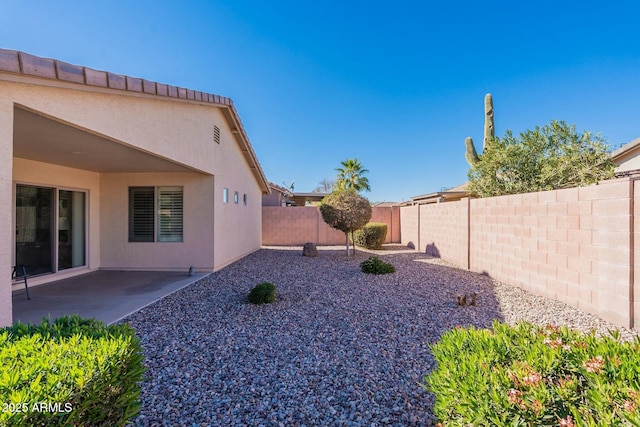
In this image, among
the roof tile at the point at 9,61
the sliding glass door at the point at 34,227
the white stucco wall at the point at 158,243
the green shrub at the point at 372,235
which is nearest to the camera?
the roof tile at the point at 9,61

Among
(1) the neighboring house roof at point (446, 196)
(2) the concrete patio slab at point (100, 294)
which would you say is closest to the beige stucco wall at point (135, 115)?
(2) the concrete patio slab at point (100, 294)

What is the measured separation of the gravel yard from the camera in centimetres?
286

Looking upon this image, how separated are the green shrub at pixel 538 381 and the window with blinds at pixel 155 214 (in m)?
8.91

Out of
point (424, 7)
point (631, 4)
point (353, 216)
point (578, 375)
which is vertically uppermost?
point (424, 7)

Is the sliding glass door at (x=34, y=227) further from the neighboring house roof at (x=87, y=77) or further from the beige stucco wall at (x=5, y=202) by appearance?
the beige stucco wall at (x=5, y=202)

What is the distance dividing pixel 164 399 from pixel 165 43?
10.8 meters

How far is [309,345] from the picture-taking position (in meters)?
4.25

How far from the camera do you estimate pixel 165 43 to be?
993cm

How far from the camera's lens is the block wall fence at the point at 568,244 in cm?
475

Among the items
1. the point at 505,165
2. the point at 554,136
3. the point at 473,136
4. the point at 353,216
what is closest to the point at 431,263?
the point at 353,216

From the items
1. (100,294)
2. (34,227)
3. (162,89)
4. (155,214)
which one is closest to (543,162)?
(162,89)

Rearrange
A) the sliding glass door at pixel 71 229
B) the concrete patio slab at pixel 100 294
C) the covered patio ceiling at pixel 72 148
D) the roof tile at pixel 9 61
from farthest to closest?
the sliding glass door at pixel 71 229, the concrete patio slab at pixel 100 294, the covered patio ceiling at pixel 72 148, the roof tile at pixel 9 61

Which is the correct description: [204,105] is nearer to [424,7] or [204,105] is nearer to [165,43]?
[165,43]

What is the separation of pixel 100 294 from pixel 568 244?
9.96 metres
